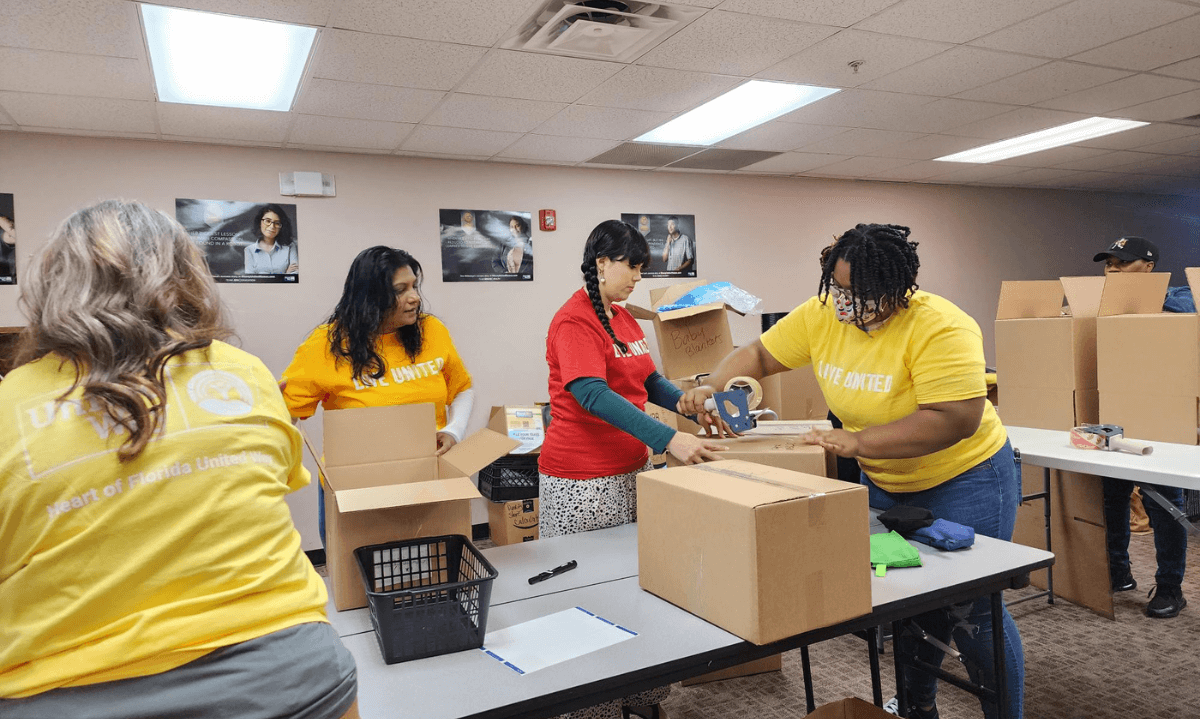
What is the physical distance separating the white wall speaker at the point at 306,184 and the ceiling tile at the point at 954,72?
2.88 meters

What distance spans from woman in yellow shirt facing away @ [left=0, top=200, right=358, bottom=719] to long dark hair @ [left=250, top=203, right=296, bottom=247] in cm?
344

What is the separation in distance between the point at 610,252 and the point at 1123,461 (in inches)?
69.8

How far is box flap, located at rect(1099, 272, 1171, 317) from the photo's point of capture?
356cm

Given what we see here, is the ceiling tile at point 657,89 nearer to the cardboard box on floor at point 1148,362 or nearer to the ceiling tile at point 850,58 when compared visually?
the ceiling tile at point 850,58

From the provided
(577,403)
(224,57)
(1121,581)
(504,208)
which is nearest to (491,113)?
(504,208)

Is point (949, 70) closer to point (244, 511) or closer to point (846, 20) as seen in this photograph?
point (846, 20)

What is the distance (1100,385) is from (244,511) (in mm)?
3877

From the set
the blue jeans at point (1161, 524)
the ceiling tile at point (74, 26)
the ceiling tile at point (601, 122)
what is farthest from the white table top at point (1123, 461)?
the ceiling tile at point (74, 26)

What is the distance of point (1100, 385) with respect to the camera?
11.9 ft

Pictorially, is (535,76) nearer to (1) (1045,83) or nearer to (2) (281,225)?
(2) (281,225)

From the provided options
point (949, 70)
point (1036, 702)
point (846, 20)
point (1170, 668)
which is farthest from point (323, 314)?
point (1170, 668)

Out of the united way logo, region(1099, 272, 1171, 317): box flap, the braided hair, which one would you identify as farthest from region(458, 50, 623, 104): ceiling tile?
region(1099, 272, 1171, 317): box flap

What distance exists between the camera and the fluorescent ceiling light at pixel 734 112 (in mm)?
3646

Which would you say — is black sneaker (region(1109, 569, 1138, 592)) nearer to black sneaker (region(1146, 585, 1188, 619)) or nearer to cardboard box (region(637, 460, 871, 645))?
black sneaker (region(1146, 585, 1188, 619))
